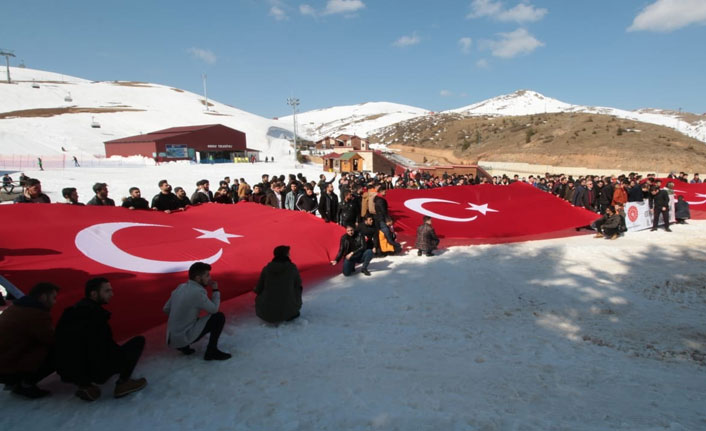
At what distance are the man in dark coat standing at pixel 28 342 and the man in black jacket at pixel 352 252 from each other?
4.98m

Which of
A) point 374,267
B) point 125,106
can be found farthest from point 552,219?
point 125,106

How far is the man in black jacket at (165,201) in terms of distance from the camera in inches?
339

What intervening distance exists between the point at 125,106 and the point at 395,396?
125372 millimetres

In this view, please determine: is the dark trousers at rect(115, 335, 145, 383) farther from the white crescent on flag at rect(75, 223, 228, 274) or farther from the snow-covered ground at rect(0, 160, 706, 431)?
the white crescent on flag at rect(75, 223, 228, 274)

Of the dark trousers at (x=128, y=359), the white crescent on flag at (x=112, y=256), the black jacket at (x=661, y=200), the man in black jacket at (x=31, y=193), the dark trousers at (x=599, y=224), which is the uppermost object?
the man in black jacket at (x=31, y=193)

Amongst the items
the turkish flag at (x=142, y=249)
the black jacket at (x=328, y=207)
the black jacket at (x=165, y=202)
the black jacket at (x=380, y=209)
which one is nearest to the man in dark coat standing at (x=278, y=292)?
the turkish flag at (x=142, y=249)

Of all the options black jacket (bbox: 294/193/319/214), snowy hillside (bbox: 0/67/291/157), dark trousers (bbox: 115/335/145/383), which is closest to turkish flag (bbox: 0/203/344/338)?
dark trousers (bbox: 115/335/145/383)

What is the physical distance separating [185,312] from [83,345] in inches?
42.2

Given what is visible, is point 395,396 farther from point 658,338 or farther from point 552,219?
point 552,219

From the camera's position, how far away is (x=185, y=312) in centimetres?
438

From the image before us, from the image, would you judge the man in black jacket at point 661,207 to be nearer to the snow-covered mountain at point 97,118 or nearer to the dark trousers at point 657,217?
the dark trousers at point 657,217

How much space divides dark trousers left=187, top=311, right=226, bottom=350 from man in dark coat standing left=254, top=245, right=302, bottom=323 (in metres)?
0.93

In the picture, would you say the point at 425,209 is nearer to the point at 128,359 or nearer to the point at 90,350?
the point at 128,359

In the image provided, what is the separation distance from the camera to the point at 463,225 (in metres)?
10.9
